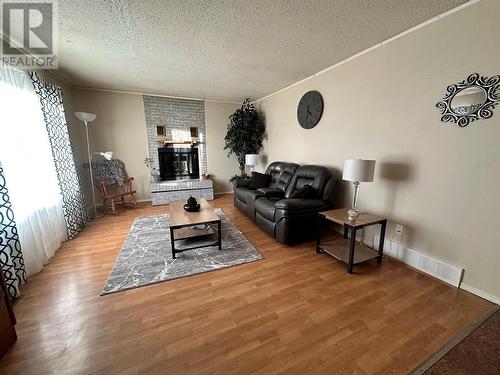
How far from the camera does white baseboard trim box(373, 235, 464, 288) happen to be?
187 centimetres

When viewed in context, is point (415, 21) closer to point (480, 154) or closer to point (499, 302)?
point (480, 154)

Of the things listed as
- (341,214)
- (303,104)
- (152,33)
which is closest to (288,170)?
(303,104)

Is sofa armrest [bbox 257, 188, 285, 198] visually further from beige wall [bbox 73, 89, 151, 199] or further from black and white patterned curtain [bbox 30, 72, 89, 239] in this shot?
beige wall [bbox 73, 89, 151, 199]

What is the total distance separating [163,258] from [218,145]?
11.5 feet

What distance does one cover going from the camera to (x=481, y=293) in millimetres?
1730

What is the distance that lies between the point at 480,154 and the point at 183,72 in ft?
12.1

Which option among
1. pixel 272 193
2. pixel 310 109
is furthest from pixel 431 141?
pixel 272 193

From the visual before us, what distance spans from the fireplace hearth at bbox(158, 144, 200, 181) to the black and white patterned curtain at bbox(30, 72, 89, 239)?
1.78 m

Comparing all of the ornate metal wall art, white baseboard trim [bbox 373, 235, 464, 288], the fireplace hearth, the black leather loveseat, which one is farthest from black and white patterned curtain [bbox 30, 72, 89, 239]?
the ornate metal wall art

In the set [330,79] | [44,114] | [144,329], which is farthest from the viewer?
[330,79]

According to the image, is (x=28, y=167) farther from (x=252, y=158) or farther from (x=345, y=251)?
(x=345, y=251)

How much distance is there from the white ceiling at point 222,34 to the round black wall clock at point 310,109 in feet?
1.18

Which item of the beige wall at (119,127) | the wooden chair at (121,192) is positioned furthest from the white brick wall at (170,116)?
the wooden chair at (121,192)

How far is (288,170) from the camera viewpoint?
143 inches
